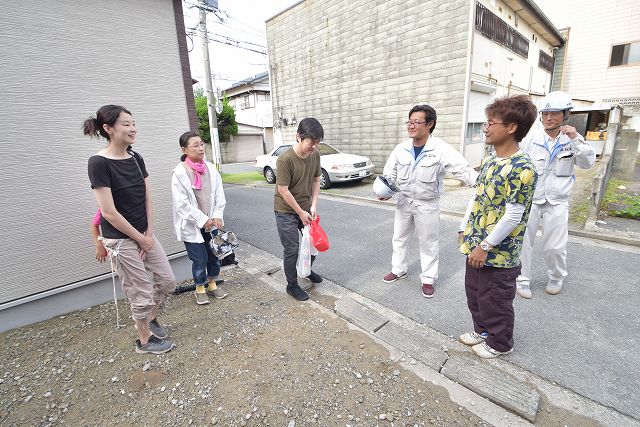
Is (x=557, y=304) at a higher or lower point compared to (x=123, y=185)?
lower

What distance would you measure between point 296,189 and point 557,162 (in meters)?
2.46

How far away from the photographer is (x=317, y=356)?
2.39 m

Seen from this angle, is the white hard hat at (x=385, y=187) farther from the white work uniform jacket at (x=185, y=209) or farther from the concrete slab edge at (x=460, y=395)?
the white work uniform jacket at (x=185, y=209)

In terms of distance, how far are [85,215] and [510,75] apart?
12.7 m

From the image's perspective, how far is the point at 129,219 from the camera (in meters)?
2.30

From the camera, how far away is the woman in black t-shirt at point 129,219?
2.09 metres

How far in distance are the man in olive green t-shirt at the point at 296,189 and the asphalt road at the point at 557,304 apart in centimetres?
84

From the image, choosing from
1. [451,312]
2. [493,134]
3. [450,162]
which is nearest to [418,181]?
[450,162]

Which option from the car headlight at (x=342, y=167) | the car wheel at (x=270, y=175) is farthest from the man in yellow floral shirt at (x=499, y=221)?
the car wheel at (x=270, y=175)

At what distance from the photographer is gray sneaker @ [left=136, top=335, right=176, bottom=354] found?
2.47 m

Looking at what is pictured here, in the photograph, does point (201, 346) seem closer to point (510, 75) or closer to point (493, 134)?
point (493, 134)

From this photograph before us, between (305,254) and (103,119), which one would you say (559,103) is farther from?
(103,119)

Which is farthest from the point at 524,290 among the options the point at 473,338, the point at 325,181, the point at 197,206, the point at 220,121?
the point at 220,121

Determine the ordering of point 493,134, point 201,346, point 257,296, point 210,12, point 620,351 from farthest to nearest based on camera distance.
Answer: point 210,12
point 257,296
point 201,346
point 620,351
point 493,134
